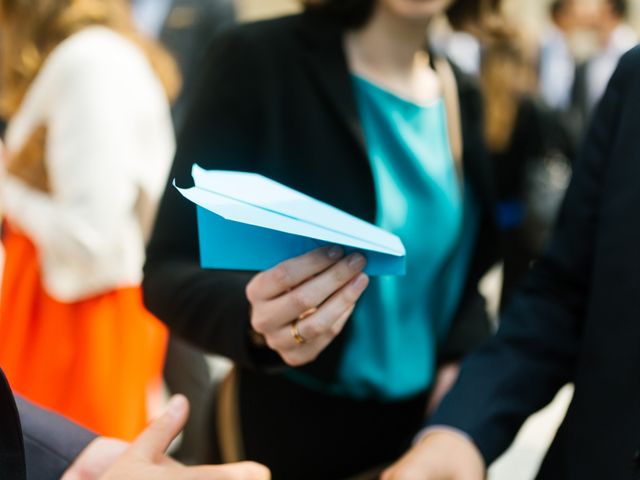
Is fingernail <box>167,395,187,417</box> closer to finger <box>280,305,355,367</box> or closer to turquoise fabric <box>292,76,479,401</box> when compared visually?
finger <box>280,305,355,367</box>

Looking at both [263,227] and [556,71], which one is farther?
[556,71]

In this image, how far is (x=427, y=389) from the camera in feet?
5.08

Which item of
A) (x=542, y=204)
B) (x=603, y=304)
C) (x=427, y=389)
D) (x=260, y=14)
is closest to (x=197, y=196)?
(x=603, y=304)

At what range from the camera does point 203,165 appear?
1.29 m

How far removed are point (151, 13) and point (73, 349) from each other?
6.36 feet

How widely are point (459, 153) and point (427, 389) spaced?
470 mm

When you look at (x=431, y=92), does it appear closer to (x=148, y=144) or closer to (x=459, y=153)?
(x=459, y=153)

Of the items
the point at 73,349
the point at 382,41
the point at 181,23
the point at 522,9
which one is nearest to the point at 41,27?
the point at 73,349

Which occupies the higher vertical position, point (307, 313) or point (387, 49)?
point (387, 49)

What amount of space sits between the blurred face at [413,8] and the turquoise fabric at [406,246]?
0.15m

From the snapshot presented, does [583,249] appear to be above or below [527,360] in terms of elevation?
above

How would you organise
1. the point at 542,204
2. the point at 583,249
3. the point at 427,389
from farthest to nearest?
the point at 542,204 < the point at 427,389 < the point at 583,249

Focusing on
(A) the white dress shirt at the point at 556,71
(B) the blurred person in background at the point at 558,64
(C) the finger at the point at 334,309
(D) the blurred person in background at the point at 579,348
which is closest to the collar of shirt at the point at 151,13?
(D) the blurred person in background at the point at 579,348

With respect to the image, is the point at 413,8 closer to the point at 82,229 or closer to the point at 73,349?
the point at 82,229
